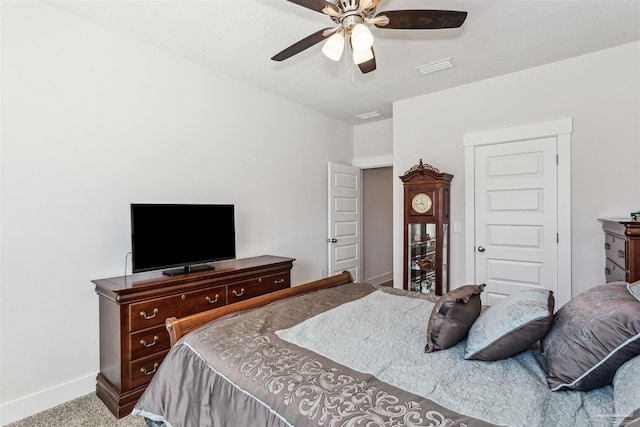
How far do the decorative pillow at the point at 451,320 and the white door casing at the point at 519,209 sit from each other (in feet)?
7.40

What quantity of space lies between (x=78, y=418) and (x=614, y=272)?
4.16 metres

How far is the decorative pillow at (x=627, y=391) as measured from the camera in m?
0.84

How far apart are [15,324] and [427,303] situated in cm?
279

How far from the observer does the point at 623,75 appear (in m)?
2.85

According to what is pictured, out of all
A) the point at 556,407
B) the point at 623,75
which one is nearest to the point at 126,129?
the point at 556,407

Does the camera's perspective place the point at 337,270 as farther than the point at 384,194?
No

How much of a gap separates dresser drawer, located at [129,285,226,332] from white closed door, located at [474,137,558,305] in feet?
9.30

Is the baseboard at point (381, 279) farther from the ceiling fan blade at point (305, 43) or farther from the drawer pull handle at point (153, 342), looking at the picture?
the ceiling fan blade at point (305, 43)

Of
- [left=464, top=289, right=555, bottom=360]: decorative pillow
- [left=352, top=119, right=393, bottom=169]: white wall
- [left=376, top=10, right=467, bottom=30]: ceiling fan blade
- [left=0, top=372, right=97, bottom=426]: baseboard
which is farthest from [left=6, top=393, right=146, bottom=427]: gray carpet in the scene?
[left=352, top=119, right=393, bottom=169]: white wall

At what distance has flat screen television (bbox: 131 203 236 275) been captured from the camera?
8.03ft

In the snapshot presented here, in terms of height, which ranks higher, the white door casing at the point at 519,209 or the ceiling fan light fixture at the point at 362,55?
the ceiling fan light fixture at the point at 362,55

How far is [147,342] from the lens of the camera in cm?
230

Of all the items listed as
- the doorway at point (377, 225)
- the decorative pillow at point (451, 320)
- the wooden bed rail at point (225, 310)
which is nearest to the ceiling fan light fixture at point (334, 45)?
the decorative pillow at point (451, 320)

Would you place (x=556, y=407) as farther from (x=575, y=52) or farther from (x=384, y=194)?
(x=384, y=194)
